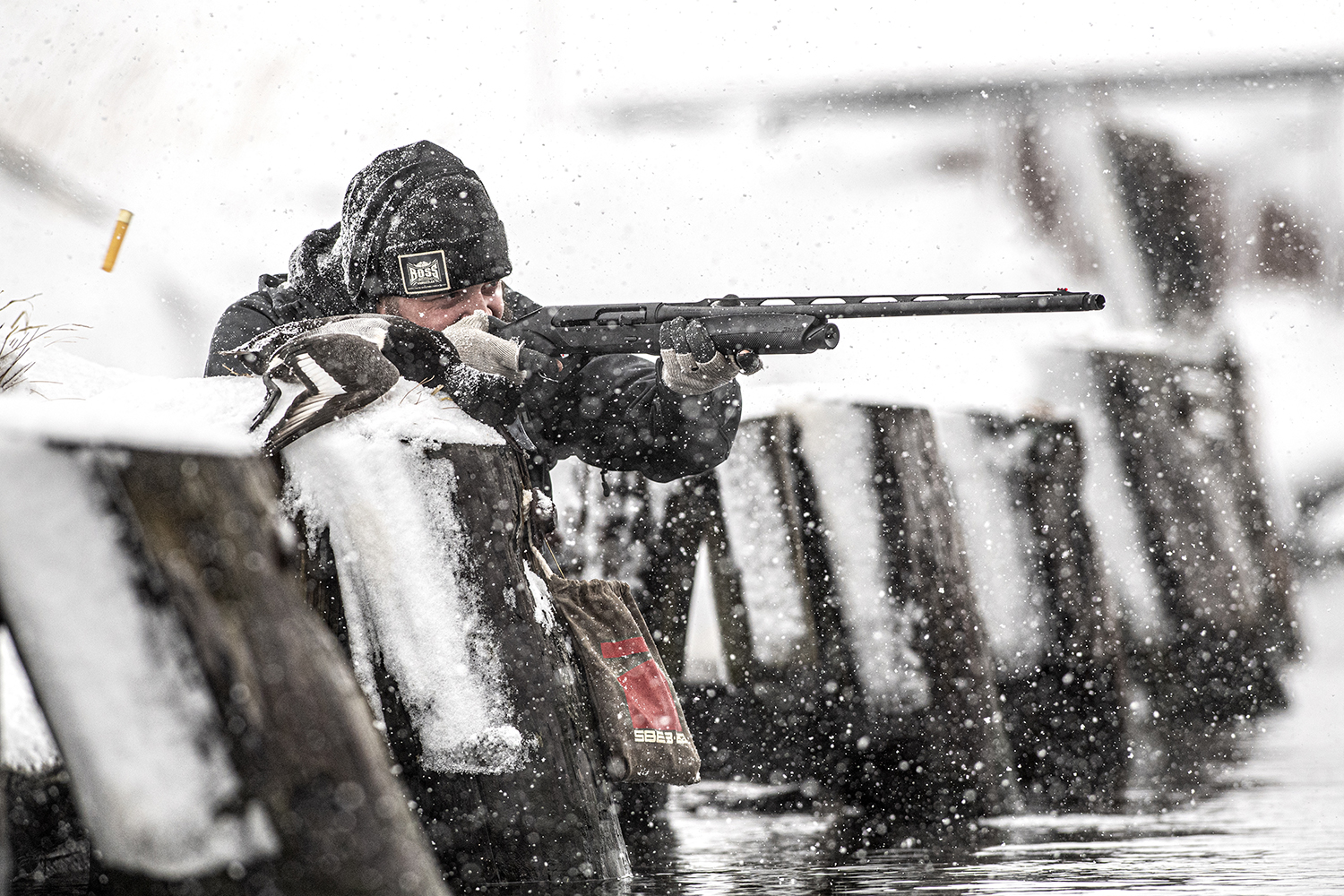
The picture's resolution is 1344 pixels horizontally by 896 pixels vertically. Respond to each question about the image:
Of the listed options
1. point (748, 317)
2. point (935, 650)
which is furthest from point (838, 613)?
point (748, 317)

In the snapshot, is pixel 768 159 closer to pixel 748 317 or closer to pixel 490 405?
pixel 748 317

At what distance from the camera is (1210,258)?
1358cm

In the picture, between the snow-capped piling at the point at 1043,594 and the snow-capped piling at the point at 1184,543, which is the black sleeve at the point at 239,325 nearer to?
the snow-capped piling at the point at 1043,594

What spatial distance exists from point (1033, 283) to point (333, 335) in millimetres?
11829

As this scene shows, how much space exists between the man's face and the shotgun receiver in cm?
33

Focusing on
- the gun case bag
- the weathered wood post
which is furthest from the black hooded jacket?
the weathered wood post

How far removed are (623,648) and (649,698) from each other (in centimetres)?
12

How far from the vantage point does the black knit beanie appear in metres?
3.29

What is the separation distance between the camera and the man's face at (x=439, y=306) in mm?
3377

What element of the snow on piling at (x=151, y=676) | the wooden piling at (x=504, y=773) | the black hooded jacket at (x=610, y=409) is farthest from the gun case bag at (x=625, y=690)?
the snow on piling at (x=151, y=676)

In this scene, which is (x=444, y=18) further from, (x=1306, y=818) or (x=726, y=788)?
(x=1306, y=818)

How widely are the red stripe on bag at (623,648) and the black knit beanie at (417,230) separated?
42.6 inches

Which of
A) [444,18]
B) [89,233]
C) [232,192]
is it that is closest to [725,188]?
[444,18]

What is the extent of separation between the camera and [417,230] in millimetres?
3293
